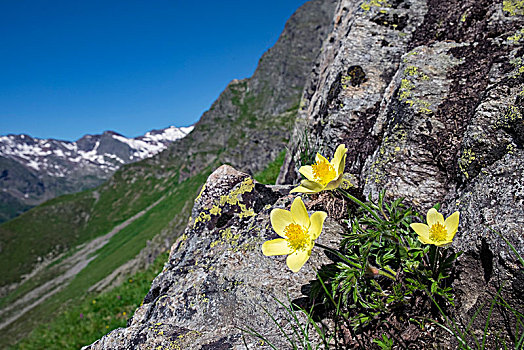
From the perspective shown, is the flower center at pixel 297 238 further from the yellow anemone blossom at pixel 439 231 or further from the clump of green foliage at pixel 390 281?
the yellow anemone blossom at pixel 439 231

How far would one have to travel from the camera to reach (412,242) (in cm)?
286

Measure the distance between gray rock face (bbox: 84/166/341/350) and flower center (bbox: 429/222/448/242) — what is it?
1.27 m

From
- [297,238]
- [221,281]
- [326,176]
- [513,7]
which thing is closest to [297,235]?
[297,238]

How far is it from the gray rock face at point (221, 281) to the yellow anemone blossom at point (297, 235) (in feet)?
2.55

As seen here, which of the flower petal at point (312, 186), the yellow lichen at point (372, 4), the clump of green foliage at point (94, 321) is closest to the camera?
the flower petal at point (312, 186)

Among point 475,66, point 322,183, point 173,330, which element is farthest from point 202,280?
point 475,66

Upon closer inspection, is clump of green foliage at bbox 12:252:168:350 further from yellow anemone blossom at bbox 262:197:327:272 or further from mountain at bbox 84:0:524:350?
yellow anemone blossom at bbox 262:197:327:272

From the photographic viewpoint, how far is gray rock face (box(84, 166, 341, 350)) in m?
3.44

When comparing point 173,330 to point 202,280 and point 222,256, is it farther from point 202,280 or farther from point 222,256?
point 222,256

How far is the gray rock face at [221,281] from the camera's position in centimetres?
344

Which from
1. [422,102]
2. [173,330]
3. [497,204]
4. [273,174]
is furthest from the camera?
[273,174]

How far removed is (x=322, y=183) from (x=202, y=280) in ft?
7.77

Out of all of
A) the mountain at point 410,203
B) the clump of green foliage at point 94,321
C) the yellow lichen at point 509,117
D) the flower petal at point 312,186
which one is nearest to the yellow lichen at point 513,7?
the mountain at point 410,203

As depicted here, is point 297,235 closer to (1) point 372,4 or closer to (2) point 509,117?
(2) point 509,117
